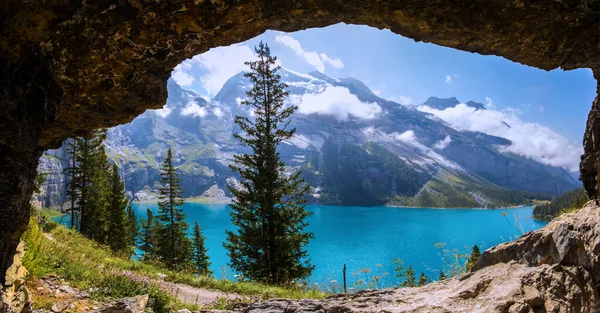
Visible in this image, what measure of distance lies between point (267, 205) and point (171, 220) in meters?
22.8

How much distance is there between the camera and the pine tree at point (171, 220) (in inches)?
1398

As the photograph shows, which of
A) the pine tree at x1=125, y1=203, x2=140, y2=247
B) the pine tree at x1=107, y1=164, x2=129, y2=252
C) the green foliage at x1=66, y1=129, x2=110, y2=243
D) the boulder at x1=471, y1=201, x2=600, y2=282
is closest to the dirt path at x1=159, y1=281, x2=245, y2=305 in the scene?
the boulder at x1=471, y1=201, x2=600, y2=282

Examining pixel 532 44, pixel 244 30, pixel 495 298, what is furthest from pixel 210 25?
pixel 495 298

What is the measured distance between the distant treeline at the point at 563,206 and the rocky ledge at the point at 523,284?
1.49 m

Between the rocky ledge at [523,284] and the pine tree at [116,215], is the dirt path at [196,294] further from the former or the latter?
the pine tree at [116,215]

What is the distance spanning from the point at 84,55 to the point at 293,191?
16.0 meters

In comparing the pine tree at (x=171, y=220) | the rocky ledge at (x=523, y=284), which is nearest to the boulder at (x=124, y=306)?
the rocky ledge at (x=523, y=284)

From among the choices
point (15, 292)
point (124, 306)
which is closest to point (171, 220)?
point (124, 306)

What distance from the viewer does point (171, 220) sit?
120 feet

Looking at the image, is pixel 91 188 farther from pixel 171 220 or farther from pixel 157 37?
pixel 157 37

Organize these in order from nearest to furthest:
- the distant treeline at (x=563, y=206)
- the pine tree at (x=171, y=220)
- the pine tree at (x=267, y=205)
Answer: the distant treeline at (x=563, y=206), the pine tree at (x=267, y=205), the pine tree at (x=171, y=220)

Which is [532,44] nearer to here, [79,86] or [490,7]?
[490,7]

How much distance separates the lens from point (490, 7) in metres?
4.23

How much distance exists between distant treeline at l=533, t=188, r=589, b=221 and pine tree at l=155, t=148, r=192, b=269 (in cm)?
3347
